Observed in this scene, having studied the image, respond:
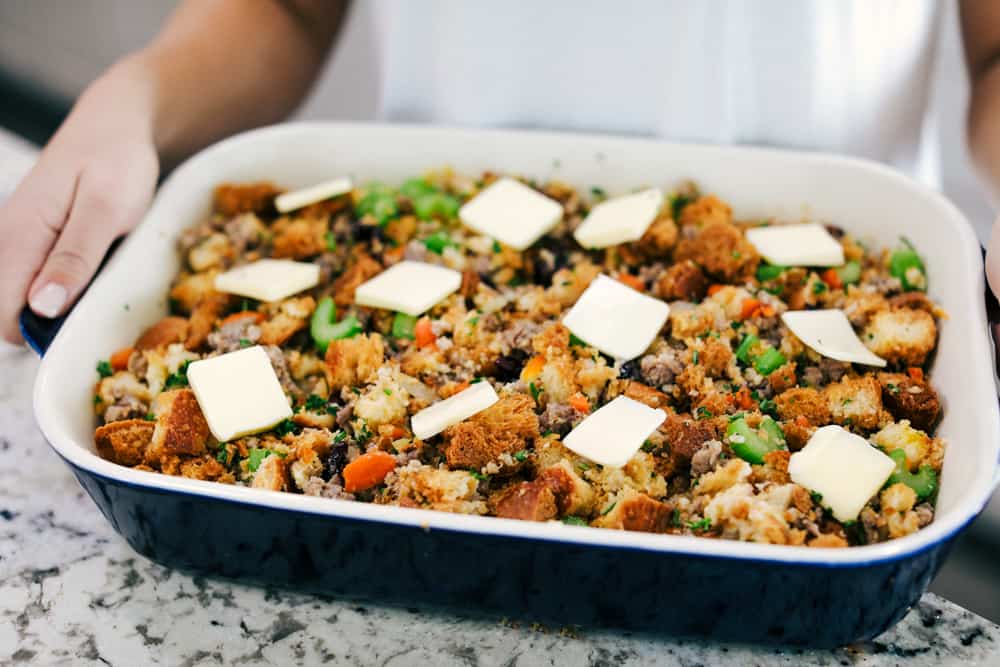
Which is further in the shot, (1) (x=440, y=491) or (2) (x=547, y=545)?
(1) (x=440, y=491)

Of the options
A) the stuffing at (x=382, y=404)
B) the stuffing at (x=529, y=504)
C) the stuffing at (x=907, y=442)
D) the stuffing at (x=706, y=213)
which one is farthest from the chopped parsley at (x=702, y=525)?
the stuffing at (x=706, y=213)

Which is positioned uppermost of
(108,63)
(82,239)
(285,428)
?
(82,239)

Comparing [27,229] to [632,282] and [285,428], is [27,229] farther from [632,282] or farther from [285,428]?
[632,282]

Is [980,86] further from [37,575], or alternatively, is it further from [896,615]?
[37,575]

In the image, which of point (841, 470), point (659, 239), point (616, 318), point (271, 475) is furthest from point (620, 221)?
point (271, 475)

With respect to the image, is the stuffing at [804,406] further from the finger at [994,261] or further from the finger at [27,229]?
the finger at [27,229]

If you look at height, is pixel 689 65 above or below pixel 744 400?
above
